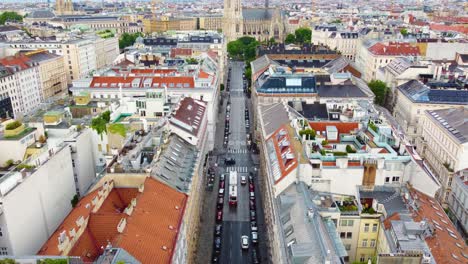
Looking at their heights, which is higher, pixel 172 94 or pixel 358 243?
pixel 172 94

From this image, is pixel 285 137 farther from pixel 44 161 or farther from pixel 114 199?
pixel 44 161

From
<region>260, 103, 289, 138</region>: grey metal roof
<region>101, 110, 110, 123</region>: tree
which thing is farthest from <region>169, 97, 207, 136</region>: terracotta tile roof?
<region>260, 103, 289, 138</region>: grey metal roof

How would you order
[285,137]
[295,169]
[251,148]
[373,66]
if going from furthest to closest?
[373,66], [251,148], [285,137], [295,169]

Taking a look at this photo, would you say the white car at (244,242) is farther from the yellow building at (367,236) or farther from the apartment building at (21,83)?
the apartment building at (21,83)

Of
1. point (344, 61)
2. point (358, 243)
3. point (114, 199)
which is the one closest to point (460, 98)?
point (344, 61)

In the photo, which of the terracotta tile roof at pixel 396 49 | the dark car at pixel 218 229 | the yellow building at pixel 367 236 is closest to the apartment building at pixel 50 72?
the dark car at pixel 218 229

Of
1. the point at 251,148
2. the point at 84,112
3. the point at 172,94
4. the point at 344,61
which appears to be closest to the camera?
the point at 84,112
